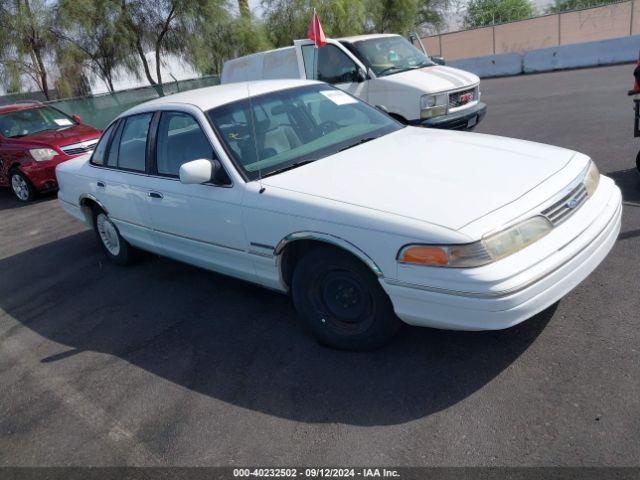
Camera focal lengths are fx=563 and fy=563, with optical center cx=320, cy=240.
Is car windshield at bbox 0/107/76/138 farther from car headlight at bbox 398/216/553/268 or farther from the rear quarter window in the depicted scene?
car headlight at bbox 398/216/553/268

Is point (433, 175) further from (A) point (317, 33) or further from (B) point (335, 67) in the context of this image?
(A) point (317, 33)

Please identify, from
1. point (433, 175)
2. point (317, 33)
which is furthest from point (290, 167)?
point (317, 33)

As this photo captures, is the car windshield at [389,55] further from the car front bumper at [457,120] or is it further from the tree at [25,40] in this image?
the tree at [25,40]

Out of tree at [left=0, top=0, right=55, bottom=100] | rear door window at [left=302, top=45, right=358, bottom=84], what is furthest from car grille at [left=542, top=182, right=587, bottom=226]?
tree at [left=0, top=0, right=55, bottom=100]

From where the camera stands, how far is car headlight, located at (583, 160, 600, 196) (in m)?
3.52

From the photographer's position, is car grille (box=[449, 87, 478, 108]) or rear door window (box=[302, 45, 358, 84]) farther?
rear door window (box=[302, 45, 358, 84])

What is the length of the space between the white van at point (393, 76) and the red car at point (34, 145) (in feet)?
12.4

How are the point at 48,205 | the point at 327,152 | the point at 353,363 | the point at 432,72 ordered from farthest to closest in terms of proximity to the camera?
1. the point at 48,205
2. the point at 432,72
3. the point at 327,152
4. the point at 353,363

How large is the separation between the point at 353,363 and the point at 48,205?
8026 millimetres

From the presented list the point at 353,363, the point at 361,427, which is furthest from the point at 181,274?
the point at 361,427

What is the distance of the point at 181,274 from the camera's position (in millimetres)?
5449

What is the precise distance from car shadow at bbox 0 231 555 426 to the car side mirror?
3.85 feet

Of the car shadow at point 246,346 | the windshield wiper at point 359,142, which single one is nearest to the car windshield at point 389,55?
the windshield wiper at point 359,142

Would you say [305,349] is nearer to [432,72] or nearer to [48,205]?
[432,72]
